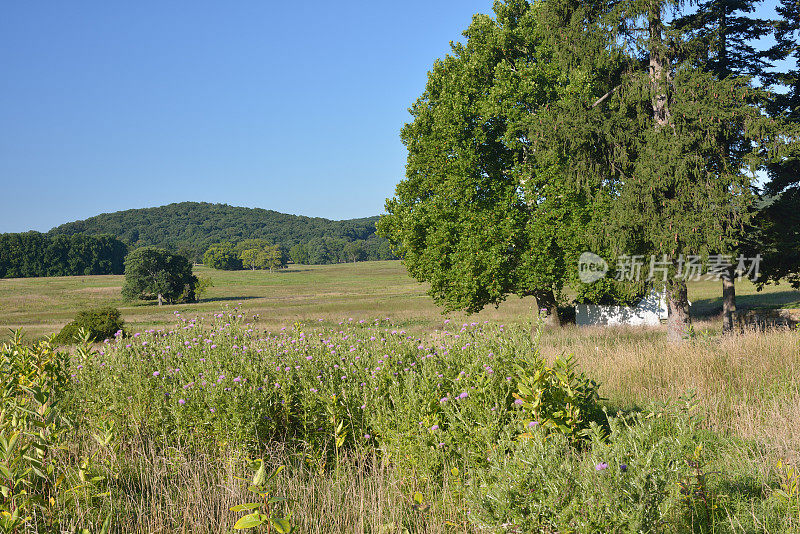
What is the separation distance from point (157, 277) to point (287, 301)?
1631 cm

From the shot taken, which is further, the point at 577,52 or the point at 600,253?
the point at 600,253

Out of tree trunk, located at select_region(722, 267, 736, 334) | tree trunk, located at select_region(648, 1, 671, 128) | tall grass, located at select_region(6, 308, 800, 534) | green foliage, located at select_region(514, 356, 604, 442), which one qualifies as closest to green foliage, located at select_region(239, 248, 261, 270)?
tree trunk, located at select_region(722, 267, 736, 334)

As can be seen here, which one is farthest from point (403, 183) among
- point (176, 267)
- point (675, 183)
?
point (176, 267)

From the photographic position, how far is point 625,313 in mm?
23625

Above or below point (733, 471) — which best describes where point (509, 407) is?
above

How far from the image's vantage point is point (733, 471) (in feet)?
13.3

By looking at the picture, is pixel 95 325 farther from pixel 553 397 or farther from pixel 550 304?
pixel 553 397

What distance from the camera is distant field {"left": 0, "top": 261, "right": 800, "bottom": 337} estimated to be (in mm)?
33312

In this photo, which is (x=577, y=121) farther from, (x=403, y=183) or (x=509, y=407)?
(x=509, y=407)

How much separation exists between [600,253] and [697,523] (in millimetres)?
13295

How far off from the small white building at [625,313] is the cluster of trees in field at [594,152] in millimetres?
4006

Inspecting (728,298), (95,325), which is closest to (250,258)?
(95,325)

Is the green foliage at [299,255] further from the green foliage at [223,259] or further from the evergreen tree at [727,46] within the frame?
the evergreen tree at [727,46]

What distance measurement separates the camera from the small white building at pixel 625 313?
75.7 feet
